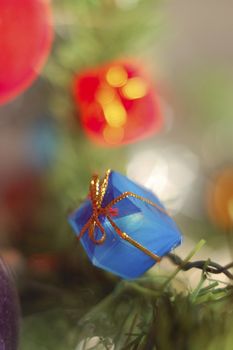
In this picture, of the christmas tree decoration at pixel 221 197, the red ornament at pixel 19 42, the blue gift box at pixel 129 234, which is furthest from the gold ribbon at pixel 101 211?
the christmas tree decoration at pixel 221 197

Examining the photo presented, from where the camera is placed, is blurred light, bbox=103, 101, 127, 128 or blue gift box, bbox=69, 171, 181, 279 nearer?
blue gift box, bbox=69, 171, 181, 279

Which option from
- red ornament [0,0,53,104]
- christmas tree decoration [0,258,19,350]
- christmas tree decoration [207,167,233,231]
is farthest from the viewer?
christmas tree decoration [207,167,233,231]

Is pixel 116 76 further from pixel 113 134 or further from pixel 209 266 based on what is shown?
pixel 209 266

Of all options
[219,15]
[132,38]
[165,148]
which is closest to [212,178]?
[165,148]

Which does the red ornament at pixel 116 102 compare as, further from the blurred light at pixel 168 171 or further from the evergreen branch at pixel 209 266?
the evergreen branch at pixel 209 266

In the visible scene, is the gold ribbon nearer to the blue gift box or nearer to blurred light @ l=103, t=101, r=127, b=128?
the blue gift box

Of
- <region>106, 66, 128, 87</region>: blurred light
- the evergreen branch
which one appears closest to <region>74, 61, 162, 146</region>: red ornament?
<region>106, 66, 128, 87</region>: blurred light

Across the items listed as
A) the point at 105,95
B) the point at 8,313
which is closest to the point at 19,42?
the point at 105,95
